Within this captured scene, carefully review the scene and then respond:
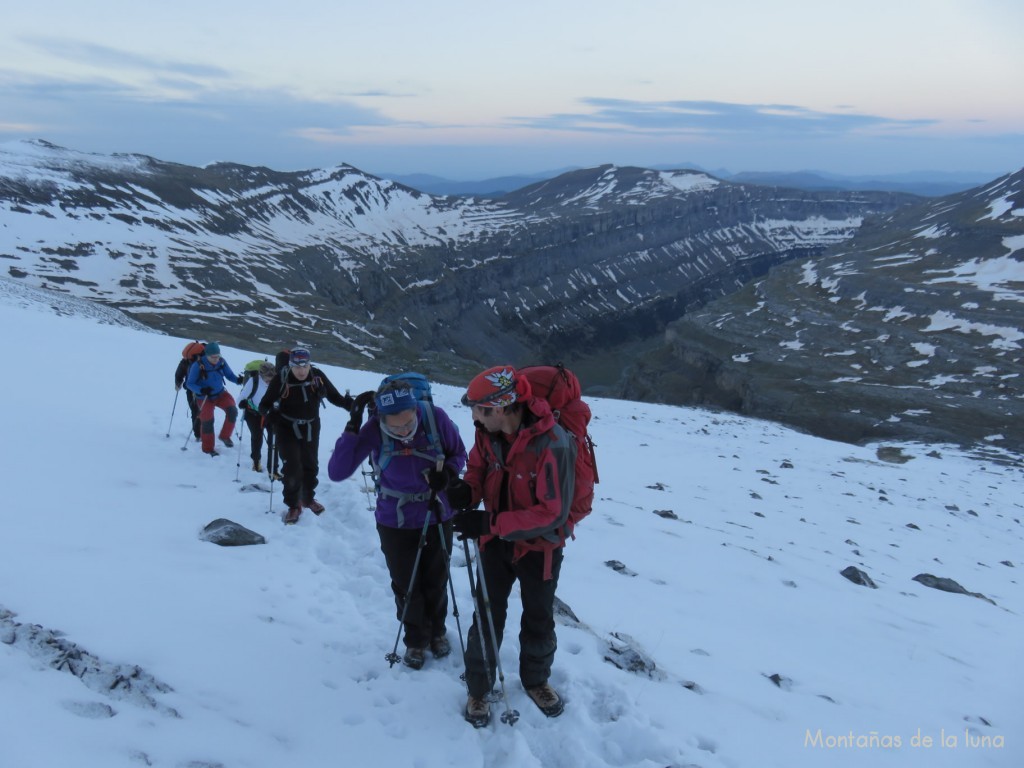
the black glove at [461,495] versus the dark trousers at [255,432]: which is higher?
the black glove at [461,495]

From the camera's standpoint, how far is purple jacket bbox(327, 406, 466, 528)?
5.60 meters

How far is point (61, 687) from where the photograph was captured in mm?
A: 4391

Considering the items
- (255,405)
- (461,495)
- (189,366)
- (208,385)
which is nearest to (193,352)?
(189,366)

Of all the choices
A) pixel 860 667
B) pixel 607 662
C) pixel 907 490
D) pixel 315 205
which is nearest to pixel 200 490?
pixel 607 662

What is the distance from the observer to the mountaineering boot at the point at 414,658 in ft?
19.2

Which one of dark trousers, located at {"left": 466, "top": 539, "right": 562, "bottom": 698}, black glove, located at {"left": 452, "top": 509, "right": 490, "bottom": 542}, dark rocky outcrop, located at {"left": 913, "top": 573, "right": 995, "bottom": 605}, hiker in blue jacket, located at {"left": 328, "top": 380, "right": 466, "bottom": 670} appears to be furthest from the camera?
dark rocky outcrop, located at {"left": 913, "top": 573, "right": 995, "bottom": 605}

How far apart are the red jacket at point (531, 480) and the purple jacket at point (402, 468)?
669 mm

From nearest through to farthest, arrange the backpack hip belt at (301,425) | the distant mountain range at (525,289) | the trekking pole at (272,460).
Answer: the backpack hip belt at (301,425), the trekking pole at (272,460), the distant mountain range at (525,289)

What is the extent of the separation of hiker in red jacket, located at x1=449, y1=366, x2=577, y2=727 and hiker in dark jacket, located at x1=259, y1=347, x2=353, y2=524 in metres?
4.25

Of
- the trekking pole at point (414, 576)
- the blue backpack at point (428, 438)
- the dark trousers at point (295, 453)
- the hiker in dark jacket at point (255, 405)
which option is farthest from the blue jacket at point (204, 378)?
the trekking pole at point (414, 576)

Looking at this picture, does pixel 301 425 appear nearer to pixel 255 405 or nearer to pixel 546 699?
pixel 255 405

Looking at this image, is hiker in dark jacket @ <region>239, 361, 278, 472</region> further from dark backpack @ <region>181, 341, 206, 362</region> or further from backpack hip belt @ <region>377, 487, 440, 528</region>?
backpack hip belt @ <region>377, 487, 440, 528</region>

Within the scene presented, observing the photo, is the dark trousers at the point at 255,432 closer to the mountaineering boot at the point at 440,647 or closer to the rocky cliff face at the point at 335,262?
the mountaineering boot at the point at 440,647

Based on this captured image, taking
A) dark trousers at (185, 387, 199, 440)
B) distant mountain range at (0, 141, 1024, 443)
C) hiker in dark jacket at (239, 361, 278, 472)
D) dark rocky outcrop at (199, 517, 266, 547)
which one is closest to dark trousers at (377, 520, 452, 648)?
dark rocky outcrop at (199, 517, 266, 547)
